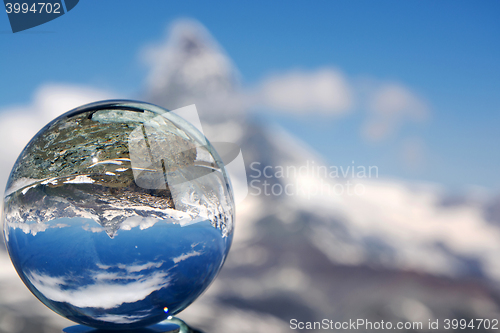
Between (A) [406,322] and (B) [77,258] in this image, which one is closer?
(B) [77,258]

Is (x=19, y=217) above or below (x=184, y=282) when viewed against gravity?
above

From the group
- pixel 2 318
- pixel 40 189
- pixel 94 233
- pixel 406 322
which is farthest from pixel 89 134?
pixel 406 322

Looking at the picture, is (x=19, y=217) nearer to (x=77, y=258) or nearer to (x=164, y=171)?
(x=77, y=258)

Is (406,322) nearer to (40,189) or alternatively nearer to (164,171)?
(164,171)

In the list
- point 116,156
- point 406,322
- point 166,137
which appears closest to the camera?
point 116,156

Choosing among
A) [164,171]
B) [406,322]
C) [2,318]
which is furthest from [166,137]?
[406,322]

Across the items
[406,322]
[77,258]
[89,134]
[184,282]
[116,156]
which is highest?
[89,134]

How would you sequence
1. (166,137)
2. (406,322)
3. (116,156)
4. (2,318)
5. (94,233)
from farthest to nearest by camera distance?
(406,322) → (2,318) → (166,137) → (116,156) → (94,233)
